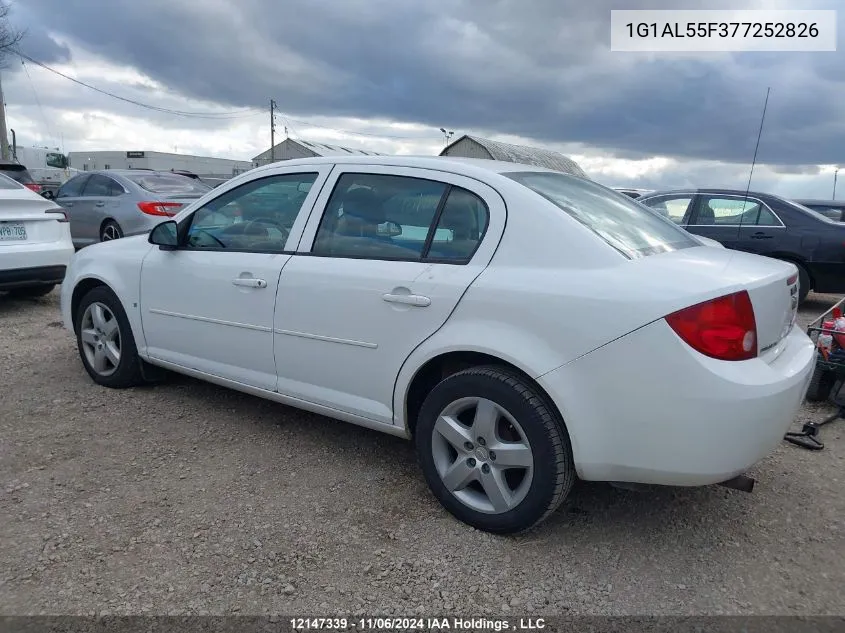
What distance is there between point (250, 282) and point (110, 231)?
24.7 feet

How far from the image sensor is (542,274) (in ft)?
8.28

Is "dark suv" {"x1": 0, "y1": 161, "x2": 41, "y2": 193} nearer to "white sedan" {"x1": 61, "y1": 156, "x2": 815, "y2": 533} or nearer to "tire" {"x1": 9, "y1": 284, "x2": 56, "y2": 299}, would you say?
"tire" {"x1": 9, "y1": 284, "x2": 56, "y2": 299}

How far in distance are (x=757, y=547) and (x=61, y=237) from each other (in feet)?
22.6

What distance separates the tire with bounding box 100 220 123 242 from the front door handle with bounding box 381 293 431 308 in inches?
317

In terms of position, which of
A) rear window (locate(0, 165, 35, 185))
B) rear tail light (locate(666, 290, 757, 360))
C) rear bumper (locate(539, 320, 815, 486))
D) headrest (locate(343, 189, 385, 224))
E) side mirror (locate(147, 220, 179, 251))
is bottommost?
rear bumper (locate(539, 320, 815, 486))

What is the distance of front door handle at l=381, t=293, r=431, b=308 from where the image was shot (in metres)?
2.74

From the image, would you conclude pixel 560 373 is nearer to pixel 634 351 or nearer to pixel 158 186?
pixel 634 351

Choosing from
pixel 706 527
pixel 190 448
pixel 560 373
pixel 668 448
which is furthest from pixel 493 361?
pixel 190 448

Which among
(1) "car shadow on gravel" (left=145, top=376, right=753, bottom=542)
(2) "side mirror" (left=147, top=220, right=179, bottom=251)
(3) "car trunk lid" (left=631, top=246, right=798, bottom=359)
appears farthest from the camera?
(2) "side mirror" (left=147, top=220, right=179, bottom=251)

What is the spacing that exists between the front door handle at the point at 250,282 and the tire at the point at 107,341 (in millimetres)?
1207

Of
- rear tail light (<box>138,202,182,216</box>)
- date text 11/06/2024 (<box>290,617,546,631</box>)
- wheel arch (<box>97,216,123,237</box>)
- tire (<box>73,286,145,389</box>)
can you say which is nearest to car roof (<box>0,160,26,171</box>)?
wheel arch (<box>97,216,123,237</box>)

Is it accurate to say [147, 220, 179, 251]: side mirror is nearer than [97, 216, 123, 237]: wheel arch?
Yes

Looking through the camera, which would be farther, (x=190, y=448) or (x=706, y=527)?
(x=190, y=448)

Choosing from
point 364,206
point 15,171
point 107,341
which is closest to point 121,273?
point 107,341
